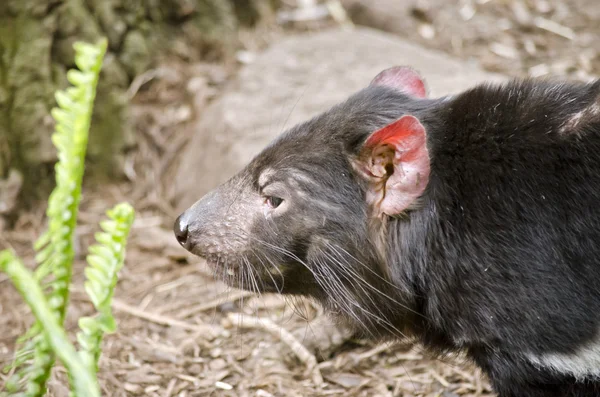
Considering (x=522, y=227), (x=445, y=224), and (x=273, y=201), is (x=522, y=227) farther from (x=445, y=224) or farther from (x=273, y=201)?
(x=273, y=201)

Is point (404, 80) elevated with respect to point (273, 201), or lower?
elevated

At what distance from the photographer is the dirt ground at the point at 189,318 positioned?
3.14 m

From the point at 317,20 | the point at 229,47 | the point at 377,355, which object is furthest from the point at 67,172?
the point at 317,20

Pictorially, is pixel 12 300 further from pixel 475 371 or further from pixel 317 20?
pixel 317 20

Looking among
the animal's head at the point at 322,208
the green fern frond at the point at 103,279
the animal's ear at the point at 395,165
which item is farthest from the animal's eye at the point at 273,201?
the green fern frond at the point at 103,279

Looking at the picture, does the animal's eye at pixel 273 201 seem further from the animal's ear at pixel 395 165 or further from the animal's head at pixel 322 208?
the animal's ear at pixel 395 165

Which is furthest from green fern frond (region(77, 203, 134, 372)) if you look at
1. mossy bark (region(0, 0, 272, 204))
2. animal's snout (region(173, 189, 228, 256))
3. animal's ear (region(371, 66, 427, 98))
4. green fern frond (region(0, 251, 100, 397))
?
mossy bark (region(0, 0, 272, 204))

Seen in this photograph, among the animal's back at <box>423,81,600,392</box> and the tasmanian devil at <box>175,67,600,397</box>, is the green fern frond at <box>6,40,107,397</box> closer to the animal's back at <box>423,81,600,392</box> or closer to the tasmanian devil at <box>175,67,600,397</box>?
the tasmanian devil at <box>175,67,600,397</box>

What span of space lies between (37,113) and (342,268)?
2301 mm

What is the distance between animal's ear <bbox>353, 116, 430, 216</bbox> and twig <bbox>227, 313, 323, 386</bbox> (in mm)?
987

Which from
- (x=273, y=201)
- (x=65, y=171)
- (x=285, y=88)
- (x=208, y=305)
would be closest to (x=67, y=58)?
(x=285, y=88)

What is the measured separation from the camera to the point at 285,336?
341 centimetres

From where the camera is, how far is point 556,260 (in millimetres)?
2254

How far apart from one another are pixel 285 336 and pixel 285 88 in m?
1.81
